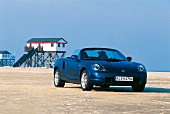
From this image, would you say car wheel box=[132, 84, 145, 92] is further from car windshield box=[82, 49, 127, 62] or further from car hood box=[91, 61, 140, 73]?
car windshield box=[82, 49, 127, 62]

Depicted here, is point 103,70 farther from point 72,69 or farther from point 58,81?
point 58,81

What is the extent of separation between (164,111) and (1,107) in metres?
2.93

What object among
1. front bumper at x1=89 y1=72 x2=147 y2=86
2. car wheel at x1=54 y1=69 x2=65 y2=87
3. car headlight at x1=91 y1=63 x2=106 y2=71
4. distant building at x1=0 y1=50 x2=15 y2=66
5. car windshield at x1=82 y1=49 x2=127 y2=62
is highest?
car windshield at x1=82 y1=49 x2=127 y2=62

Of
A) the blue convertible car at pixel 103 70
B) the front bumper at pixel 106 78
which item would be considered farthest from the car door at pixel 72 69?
the front bumper at pixel 106 78

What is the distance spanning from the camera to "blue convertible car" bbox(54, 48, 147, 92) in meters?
15.4

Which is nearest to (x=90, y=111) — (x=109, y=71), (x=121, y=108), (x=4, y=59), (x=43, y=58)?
(x=121, y=108)

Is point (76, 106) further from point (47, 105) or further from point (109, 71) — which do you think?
point (109, 71)

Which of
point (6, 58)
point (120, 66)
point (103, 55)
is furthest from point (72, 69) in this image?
point (6, 58)

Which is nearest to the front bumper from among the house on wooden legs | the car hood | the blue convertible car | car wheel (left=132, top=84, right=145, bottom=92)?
the blue convertible car

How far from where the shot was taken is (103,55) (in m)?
16.6

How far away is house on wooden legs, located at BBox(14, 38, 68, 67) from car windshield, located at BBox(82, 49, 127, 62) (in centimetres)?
8581

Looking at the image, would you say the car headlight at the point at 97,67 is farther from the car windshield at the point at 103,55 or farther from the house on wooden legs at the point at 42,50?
the house on wooden legs at the point at 42,50

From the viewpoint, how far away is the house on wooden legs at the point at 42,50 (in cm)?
10406

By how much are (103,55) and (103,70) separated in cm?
125
